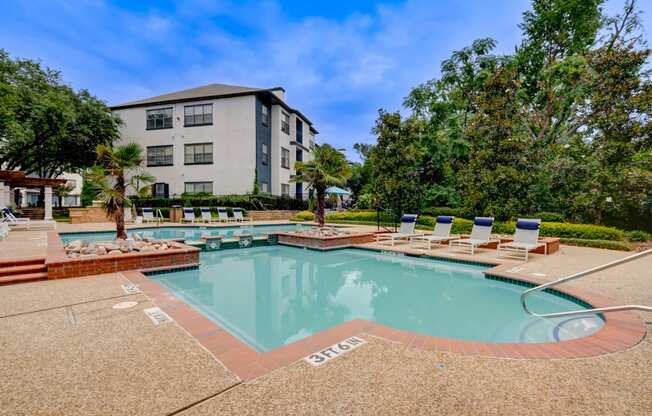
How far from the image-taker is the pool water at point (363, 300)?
459 centimetres

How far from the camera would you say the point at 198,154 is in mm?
25641

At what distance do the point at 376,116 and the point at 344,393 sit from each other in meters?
14.5

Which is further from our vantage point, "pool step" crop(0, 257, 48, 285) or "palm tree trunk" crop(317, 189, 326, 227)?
"palm tree trunk" crop(317, 189, 326, 227)

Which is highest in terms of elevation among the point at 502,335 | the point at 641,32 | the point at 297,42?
the point at 297,42

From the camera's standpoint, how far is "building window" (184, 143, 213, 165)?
25.4 meters

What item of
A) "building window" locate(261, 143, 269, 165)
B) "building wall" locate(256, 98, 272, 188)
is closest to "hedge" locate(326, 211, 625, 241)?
"building wall" locate(256, 98, 272, 188)

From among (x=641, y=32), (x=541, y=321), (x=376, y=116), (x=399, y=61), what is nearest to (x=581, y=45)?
(x=641, y=32)

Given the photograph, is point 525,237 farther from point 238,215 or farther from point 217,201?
point 217,201

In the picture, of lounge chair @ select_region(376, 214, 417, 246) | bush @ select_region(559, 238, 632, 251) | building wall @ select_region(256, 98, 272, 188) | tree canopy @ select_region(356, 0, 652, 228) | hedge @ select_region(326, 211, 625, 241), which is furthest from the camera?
building wall @ select_region(256, 98, 272, 188)

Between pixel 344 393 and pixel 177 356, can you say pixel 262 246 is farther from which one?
pixel 344 393

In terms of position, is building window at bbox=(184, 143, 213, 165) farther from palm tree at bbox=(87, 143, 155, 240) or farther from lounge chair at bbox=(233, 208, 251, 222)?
palm tree at bbox=(87, 143, 155, 240)

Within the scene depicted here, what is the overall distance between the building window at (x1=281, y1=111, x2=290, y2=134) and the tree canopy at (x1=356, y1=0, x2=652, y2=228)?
43.0ft

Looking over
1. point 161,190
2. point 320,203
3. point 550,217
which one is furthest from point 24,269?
point 161,190

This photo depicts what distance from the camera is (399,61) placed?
22.4 meters
